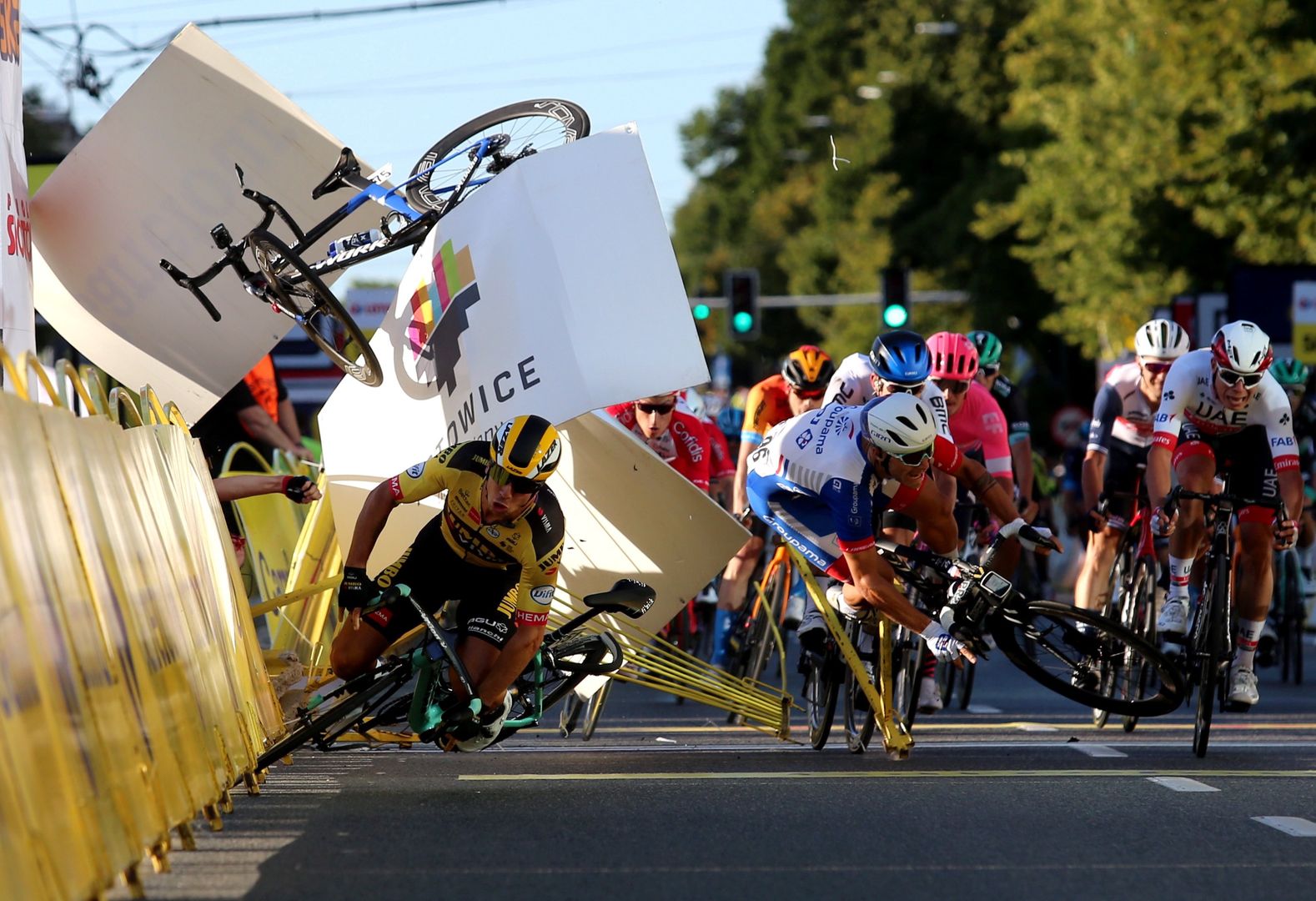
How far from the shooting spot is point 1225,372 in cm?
995

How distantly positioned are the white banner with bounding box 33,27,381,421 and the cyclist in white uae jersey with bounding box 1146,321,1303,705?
4.47 metres

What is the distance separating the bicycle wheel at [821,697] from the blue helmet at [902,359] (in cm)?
133

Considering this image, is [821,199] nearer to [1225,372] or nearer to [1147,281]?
[1147,281]

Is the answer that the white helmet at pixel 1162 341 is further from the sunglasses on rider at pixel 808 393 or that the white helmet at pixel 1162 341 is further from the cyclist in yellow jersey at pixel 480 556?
the cyclist in yellow jersey at pixel 480 556

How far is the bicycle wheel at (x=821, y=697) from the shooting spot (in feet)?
31.6

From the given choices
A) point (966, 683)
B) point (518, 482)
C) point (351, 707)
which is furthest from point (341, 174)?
point (966, 683)

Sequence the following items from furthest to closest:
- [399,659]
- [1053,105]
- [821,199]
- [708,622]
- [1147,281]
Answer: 1. [821,199]
2. [1053,105]
3. [1147,281]
4. [708,622]
5. [399,659]

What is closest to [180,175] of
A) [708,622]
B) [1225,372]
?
[708,622]

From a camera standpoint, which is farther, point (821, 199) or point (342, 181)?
point (821, 199)

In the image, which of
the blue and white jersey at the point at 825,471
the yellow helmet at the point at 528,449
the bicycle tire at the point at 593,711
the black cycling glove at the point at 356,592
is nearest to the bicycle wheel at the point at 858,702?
the blue and white jersey at the point at 825,471

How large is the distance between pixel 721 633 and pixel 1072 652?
3350 mm

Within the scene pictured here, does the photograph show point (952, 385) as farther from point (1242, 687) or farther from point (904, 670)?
point (1242, 687)

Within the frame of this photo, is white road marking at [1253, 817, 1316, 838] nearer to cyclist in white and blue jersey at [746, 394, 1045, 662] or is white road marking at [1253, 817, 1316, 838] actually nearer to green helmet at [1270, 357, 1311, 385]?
cyclist in white and blue jersey at [746, 394, 1045, 662]

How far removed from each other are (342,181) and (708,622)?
12.3ft
